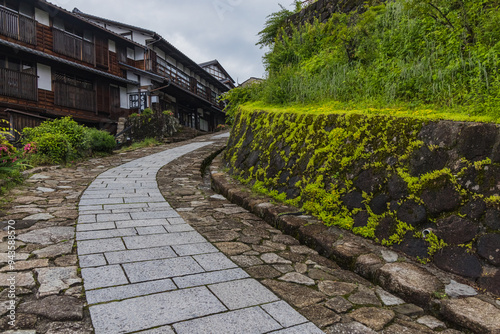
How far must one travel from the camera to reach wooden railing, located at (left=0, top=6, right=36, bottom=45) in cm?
1219

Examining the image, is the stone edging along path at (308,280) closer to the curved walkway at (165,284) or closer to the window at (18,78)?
the curved walkway at (165,284)

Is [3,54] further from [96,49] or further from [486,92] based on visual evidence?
[486,92]

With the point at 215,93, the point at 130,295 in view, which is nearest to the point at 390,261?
the point at 130,295

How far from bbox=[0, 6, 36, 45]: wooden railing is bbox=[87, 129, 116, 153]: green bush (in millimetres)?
6531

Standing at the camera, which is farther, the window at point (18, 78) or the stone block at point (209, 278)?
the window at point (18, 78)

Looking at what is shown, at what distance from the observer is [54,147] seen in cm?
806

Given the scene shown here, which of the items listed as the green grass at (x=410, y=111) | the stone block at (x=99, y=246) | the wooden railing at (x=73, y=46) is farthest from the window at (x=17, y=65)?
the green grass at (x=410, y=111)

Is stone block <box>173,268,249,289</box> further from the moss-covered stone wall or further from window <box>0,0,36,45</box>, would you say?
window <box>0,0,36,45</box>

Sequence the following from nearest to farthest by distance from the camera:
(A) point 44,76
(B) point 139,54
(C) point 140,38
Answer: (A) point 44,76 → (B) point 139,54 → (C) point 140,38

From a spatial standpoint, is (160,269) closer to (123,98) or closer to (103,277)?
(103,277)

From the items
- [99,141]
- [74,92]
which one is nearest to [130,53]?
[74,92]

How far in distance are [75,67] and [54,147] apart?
9.06 metres

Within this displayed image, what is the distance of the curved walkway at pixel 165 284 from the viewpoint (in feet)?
5.94

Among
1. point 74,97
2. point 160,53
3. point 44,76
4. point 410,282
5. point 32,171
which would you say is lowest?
point 410,282
